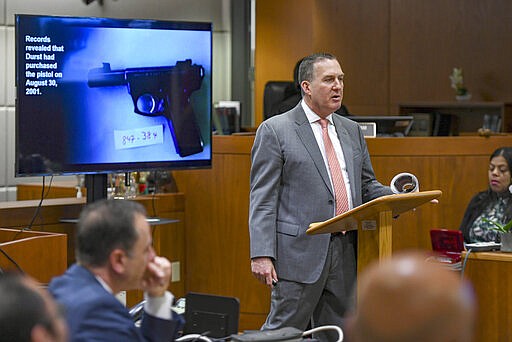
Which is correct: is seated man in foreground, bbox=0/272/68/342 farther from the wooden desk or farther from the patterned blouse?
the patterned blouse

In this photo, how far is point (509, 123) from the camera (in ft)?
29.1

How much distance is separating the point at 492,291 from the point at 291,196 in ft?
4.10

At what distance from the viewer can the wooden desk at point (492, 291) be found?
475cm

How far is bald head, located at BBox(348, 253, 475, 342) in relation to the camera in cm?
124

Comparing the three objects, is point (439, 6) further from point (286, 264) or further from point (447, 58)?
point (286, 264)

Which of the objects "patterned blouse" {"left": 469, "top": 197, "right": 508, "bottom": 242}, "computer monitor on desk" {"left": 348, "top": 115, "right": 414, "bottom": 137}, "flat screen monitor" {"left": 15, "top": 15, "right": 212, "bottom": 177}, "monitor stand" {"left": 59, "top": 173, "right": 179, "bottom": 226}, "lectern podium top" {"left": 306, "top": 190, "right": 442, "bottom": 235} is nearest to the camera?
"lectern podium top" {"left": 306, "top": 190, "right": 442, "bottom": 235}

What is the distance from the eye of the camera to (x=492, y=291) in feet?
15.8

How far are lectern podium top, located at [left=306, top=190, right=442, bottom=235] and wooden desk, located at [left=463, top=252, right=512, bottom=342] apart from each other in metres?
1.06

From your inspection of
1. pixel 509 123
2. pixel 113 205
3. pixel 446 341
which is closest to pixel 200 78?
pixel 113 205

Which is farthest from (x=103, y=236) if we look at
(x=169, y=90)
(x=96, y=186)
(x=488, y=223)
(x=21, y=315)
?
(x=488, y=223)

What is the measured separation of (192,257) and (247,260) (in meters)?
0.40

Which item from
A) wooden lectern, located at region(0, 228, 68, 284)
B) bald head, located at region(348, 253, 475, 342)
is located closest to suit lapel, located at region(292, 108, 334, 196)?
wooden lectern, located at region(0, 228, 68, 284)

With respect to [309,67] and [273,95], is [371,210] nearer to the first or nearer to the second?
[309,67]

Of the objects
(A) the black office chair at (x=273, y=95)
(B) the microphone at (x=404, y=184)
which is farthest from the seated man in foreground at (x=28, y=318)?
(A) the black office chair at (x=273, y=95)
